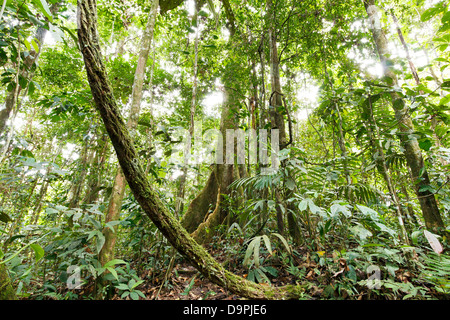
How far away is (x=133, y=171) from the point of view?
4.21 ft

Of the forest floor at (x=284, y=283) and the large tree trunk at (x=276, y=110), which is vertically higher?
the large tree trunk at (x=276, y=110)

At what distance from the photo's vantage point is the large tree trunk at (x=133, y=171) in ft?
3.24

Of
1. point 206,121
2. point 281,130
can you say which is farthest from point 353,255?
point 206,121

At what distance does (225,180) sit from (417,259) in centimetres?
301

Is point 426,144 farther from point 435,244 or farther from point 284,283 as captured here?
point 284,283

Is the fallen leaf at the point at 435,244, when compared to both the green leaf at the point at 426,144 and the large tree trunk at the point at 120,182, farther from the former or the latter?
the large tree trunk at the point at 120,182

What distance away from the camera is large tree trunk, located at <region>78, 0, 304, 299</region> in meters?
0.99

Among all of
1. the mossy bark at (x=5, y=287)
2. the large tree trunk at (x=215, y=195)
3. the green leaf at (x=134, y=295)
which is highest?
the large tree trunk at (x=215, y=195)

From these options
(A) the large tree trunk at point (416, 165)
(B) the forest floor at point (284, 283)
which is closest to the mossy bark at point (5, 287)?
(B) the forest floor at point (284, 283)

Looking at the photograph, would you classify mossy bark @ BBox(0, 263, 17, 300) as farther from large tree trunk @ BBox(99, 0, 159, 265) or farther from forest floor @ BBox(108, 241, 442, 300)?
forest floor @ BBox(108, 241, 442, 300)

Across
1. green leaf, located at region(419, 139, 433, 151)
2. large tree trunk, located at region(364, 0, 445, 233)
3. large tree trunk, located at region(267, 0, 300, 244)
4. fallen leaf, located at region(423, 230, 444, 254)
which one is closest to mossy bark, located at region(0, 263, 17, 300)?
large tree trunk, located at region(267, 0, 300, 244)

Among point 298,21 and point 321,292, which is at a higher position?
point 298,21

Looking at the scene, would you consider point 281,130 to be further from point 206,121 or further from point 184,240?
point 206,121
